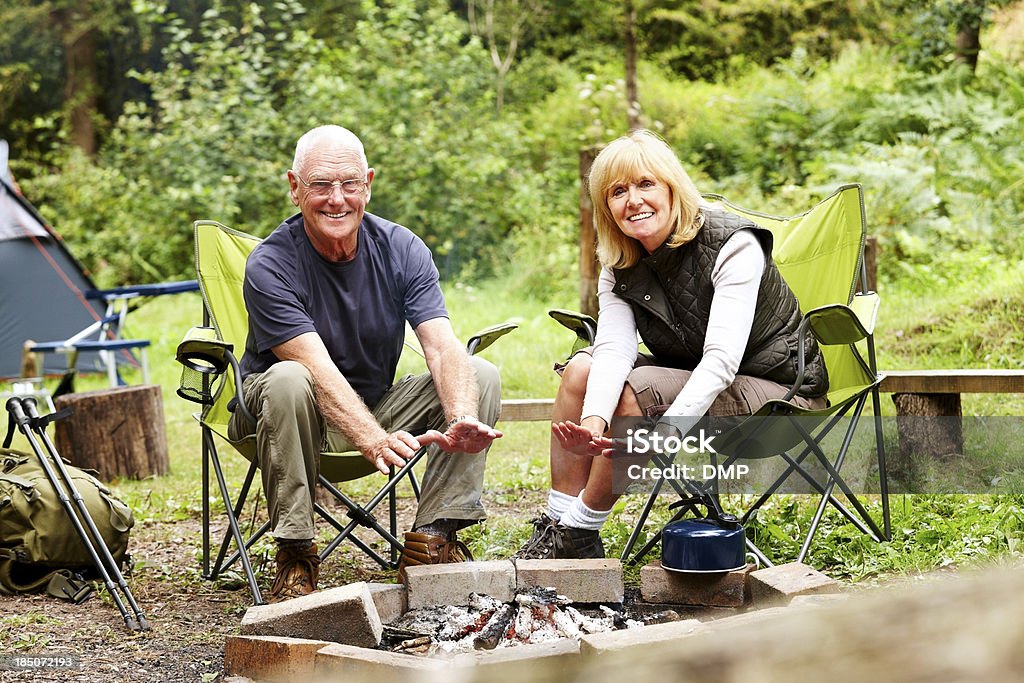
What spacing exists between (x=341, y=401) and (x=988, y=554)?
1523 millimetres

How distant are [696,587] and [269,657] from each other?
3.17 feet

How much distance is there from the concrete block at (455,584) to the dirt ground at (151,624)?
0.43m

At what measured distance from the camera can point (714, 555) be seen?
239 centimetres

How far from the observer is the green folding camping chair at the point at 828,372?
2.57m

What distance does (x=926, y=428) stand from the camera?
3.43 m

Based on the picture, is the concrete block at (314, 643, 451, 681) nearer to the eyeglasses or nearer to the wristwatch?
the wristwatch

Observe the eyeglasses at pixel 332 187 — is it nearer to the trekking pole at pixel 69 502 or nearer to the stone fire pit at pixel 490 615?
the trekking pole at pixel 69 502

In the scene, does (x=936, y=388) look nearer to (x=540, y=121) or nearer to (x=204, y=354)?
(x=204, y=354)

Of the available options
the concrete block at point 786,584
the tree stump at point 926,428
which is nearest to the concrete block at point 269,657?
the concrete block at point 786,584

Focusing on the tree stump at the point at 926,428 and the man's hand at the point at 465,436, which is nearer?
the man's hand at the point at 465,436

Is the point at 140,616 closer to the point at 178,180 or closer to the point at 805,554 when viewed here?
the point at 805,554

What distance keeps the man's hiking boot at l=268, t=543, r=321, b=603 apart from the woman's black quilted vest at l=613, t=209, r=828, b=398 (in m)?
0.99

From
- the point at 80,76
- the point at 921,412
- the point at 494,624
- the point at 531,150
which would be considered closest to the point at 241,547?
the point at 494,624

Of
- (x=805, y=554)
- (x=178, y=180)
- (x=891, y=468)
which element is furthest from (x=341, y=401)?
(x=178, y=180)
